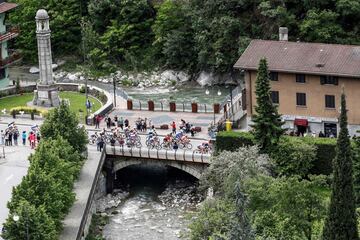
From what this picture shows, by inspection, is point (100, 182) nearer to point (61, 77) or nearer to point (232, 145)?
point (232, 145)

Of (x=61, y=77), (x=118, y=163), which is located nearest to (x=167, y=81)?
(x=61, y=77)

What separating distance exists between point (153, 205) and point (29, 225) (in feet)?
62.9

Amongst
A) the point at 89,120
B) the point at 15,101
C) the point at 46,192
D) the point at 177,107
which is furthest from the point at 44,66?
the point at 46,192

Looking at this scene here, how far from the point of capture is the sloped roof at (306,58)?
77750mm

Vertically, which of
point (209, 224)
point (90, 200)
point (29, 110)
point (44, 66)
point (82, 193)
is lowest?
point (209, 224)

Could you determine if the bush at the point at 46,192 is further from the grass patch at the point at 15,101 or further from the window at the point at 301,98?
the grass patch at the point at 15,101

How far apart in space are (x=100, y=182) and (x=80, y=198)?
334 inches

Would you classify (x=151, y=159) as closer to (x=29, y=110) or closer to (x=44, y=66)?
(x=29, y=110)

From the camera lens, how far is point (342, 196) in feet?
157

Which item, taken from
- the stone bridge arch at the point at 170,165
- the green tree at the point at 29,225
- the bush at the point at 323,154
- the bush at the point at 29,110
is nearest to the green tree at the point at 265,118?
the bush at the point at 323,154

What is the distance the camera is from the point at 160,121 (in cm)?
8831

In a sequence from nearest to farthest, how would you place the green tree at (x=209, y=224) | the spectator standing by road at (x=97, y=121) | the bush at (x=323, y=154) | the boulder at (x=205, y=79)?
the green tree at (x=209, y=224) → the bush at (x=323, y=154) → the spectator standing by road at (x=97, y=121) → the boulder at (x=205, y=79)

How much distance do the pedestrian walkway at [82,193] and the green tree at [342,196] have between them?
21496mm

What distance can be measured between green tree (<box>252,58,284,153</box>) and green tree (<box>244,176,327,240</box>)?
31.3 ft
